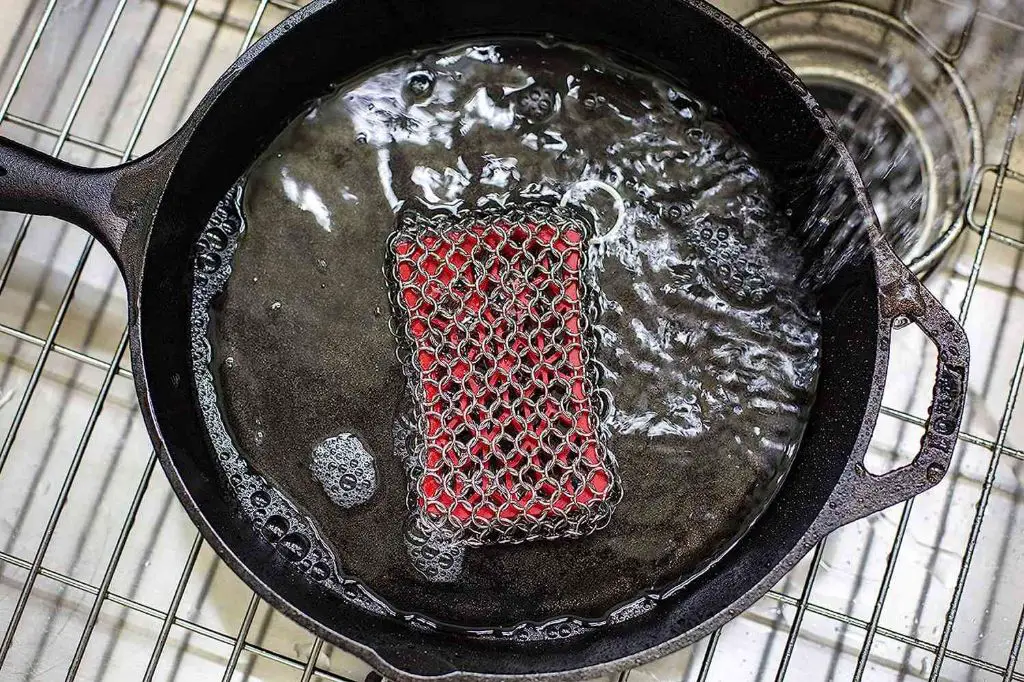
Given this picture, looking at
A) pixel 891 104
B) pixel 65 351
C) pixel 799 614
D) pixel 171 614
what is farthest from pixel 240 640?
pixel 891 104

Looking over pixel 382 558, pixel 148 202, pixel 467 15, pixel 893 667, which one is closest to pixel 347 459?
pixel 382 558

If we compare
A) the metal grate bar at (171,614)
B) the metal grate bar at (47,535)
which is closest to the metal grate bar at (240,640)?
the metal grate bar at (171,614)

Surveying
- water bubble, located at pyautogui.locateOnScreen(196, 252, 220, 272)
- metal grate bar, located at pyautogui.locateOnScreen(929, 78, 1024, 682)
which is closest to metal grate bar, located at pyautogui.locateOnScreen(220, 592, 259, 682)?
water bubble, located at pyautogui.locateOnScreen(196, 252, 220, 272)

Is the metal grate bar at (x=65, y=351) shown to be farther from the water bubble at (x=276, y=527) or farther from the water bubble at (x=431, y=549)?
the water bubble at (x=431, y=549)

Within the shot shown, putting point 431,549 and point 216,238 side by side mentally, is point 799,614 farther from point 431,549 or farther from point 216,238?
point 216,238

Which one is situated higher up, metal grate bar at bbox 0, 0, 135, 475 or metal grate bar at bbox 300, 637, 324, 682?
metal grate bar at bbox 0, 0, 135, 475

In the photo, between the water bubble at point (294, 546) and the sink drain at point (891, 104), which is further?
the sink drain at point (891, 104)

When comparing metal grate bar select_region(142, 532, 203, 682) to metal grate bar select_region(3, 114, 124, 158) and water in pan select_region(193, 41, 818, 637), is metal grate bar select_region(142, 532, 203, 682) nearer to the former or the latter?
water in pan select_region(193, 41, 818, 637)
